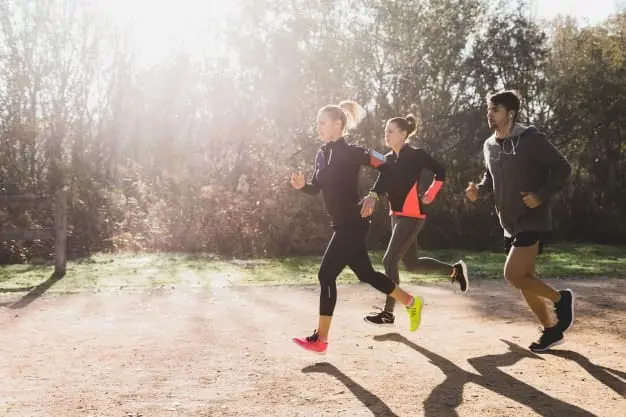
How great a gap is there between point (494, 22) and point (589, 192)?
6324 mm

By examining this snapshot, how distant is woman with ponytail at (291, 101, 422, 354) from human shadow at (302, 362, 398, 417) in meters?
0.37

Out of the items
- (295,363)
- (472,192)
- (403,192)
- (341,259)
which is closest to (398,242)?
(403,192)

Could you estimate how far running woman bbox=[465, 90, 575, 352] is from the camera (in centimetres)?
502

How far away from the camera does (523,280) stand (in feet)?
17.0

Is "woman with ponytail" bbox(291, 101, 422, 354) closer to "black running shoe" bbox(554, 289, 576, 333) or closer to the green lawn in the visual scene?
"black running shoe" bbox(554, 289, 576, 333)

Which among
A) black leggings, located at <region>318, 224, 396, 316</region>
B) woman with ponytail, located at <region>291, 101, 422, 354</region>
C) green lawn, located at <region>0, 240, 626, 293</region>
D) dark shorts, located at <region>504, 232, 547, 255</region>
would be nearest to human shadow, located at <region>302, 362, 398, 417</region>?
woman with ponytail, located at <region>291, 101, 422, 354</region>

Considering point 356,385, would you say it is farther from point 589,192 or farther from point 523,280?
point 589,192

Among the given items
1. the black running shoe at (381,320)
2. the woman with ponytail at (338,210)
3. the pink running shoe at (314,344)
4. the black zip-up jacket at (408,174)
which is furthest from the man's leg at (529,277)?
the pink running shoe at (314,344)

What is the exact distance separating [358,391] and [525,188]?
2.11m

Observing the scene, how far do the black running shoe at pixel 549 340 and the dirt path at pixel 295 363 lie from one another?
0.45ft

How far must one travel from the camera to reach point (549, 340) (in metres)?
5.15

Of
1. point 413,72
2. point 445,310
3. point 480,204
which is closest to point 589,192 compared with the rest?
point 480,204

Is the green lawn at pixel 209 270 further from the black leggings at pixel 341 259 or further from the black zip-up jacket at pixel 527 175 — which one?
the black zip-up jacket at pixel 527 175

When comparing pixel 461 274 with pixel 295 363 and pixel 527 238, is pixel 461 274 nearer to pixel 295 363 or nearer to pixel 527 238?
pixel 527 238
